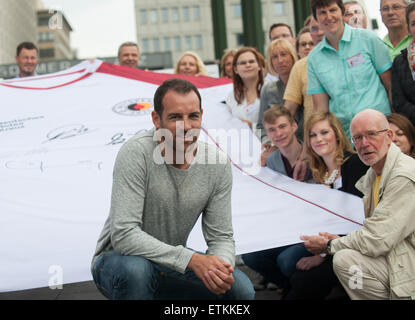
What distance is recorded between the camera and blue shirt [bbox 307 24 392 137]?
359 cm

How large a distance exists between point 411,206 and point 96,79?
3346 mm

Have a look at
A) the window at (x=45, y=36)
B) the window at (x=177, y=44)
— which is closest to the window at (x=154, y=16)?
the window at (x=177, y=44)

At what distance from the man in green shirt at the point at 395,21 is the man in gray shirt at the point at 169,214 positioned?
6.84 feet

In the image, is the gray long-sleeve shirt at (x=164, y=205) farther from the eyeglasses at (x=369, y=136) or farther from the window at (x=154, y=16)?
the window at (x=154, y=16)

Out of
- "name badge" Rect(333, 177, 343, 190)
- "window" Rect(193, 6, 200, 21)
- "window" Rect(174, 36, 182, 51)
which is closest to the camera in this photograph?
"name badge" Rect(333, 177, 343, 190)

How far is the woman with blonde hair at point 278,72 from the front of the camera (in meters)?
4.21

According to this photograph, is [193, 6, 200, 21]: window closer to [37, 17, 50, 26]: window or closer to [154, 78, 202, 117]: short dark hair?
[37, 17, 50, 26]: window

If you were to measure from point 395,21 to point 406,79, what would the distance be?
31.1 inches

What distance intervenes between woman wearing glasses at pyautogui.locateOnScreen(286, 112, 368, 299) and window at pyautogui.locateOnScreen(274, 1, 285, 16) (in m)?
51.8
